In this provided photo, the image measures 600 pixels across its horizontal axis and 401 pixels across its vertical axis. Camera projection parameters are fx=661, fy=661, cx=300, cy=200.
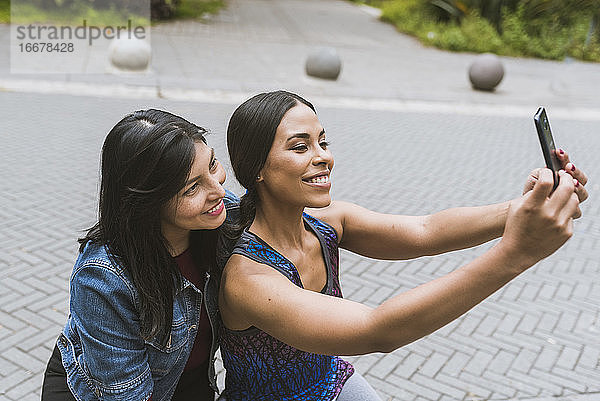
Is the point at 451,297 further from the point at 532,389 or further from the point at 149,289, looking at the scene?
the point at 532,389

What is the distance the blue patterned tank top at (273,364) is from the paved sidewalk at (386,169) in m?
1.77

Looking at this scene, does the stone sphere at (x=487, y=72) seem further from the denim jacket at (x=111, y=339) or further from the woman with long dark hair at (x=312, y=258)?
the denim jacket at (x=111, y=339)

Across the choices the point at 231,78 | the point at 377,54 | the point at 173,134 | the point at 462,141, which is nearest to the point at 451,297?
the point at 173,134

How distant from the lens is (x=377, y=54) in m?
19.1

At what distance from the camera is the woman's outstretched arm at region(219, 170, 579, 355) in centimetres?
152

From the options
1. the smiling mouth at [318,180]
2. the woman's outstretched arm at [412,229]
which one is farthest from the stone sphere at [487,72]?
the smiling mouth at [318,180]

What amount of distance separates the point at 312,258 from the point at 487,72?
42.3 ft

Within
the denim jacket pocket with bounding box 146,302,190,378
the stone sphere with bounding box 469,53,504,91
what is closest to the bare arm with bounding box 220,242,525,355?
the denim jacket pocket with bounding box 146,302,190,378

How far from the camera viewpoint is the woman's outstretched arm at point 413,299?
1.52 metres

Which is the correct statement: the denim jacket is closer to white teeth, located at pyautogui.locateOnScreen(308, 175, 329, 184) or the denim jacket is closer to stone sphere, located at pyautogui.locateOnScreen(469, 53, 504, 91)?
white teeth, located at pyautogui.locateOnScreen(308, 175, 329, 184)

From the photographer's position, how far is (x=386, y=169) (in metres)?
8.58

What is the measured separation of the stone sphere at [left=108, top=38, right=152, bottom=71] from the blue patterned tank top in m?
10.8

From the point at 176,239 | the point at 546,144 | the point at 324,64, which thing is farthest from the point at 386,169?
the point at 546,144

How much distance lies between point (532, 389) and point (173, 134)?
10.5ft
